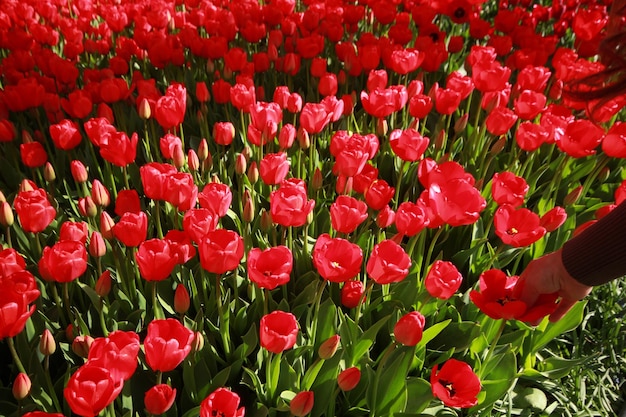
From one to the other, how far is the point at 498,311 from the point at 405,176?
96 centimetres

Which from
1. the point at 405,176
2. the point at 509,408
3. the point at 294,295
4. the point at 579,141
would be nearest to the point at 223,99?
the point at 405,176

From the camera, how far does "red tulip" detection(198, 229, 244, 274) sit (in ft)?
3.71

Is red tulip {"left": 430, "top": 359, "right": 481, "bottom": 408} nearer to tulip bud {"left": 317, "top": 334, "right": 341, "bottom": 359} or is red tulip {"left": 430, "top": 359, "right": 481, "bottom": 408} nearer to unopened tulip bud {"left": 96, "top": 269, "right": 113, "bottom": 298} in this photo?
tulip bud {"left": 317, "top": 334, "right": 341, "bottom": 359}

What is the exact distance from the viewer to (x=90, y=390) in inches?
33.9

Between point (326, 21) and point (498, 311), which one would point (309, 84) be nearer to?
point (326, 21)

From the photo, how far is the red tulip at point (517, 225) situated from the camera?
130 cm

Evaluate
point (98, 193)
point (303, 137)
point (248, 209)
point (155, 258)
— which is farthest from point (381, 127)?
point (155, 258)

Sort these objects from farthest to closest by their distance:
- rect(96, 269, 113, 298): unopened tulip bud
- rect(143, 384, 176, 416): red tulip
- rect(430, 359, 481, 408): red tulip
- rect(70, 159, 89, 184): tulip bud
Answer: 1. rect(70, 159, 89, 184): tulip bud
2. rect(96, 269, 113, 298): unopened tulip bud
3. rect(430, 359, 481, 408): red tulip
4. rect(143, 384, 176, 416): red tulip

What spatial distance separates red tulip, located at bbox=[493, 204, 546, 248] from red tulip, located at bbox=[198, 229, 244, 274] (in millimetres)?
635

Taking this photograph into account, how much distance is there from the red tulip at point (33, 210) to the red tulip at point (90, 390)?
551mm

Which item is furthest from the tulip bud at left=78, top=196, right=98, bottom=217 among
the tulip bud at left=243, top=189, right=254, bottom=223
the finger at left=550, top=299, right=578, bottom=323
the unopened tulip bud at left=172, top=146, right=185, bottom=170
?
the finger at left=550, top=299, right=578, bottom=323

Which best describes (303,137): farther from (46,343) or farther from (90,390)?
(90,390)

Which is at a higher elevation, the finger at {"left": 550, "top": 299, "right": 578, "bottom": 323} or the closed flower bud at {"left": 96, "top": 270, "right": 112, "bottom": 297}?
the closed flower bud at {"left": 96, "top": 270, "right": 112, "bottom": 297}

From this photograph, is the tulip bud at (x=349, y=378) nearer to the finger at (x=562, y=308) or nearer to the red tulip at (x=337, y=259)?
the red tulip at (x=337, y=259)
